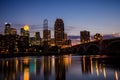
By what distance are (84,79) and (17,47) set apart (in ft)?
521

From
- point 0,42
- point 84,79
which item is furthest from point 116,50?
point 84,79

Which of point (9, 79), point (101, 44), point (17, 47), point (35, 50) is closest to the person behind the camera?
point (9, 79)

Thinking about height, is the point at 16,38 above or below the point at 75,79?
above

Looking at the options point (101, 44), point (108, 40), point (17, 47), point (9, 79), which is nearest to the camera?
point (9, 79)

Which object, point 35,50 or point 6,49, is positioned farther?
point 35,50

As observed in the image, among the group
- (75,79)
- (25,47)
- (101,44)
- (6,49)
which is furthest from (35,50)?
(75,79)

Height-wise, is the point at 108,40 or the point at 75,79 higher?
the point at 108,40

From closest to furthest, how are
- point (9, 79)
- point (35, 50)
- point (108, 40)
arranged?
1. point (9, 79)
2. point (108, 40)
3. point (35, 50)

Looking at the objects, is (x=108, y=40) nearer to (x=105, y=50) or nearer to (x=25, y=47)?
(x=105, y=50)

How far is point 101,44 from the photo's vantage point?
143000 millimetres

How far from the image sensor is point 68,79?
27984 mm

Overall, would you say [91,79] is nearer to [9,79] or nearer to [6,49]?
[9,79]

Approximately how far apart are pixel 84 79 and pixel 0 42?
156 m

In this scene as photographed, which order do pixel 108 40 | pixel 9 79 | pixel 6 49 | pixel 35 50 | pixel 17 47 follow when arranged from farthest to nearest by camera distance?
pixel 35 50 < pixel 17 47 < pixel 6 49 < pixel 108 40 < pixel 9 79
